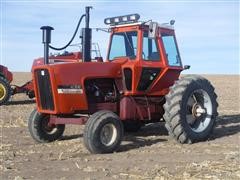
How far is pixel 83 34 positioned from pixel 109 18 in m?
1.34

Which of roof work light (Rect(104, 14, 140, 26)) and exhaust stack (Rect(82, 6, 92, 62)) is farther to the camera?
roof work light (Rect(104, 14, 140, 26))

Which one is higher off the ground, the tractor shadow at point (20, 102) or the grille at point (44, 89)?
the grille at point (44, 89)

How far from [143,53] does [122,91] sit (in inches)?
36.5

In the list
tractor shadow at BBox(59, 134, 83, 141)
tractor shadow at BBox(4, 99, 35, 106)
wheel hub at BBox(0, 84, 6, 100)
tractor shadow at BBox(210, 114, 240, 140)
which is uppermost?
wheel hub at BBox(0, 84, 6, 100)

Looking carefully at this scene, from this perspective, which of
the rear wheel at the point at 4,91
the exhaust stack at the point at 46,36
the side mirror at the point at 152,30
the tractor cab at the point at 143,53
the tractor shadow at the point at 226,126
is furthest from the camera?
the rear wheel at the point at 4,91

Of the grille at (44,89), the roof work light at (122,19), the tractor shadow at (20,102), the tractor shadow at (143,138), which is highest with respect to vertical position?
the roof work light at (122,19)

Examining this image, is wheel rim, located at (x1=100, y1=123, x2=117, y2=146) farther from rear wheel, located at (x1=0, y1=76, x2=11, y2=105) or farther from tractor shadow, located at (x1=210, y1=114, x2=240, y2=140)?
rear wheel, located at (x1=0, y1=76, x2=11, y2=105)

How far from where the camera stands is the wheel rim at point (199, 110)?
10836 mm

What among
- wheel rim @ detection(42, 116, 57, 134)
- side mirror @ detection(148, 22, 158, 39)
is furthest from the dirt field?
side mirror @ detection(148, 22, 158, 39)

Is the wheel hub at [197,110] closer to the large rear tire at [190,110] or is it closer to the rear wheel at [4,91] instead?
the large rear tire at [190,110]

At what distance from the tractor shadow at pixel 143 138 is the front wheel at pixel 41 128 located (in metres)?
1.55

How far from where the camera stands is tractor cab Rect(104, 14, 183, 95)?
34.4 ft

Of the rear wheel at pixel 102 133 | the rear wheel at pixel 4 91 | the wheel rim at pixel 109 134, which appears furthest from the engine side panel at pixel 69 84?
the rear wheel at pixel 4 91

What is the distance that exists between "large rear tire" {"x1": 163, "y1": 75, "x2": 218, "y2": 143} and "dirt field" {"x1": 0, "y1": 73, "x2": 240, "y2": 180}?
0.82ft
